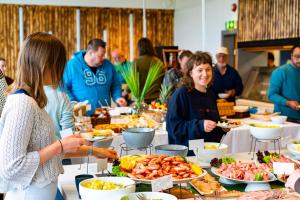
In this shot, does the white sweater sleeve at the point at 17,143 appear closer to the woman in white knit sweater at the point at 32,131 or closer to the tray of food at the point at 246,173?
the woman in white knit sweater at the point at 32,131

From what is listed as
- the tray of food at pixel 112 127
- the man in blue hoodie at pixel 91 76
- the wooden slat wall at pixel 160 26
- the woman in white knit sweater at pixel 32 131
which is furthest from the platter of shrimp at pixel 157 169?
the wooden slat wall at pixel 160 26

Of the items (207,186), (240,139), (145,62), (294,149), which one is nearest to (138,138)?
(207,186)

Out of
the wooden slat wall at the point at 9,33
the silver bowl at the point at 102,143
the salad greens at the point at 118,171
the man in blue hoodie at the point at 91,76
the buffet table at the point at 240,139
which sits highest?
the wooden slat wall at the point at 9,33

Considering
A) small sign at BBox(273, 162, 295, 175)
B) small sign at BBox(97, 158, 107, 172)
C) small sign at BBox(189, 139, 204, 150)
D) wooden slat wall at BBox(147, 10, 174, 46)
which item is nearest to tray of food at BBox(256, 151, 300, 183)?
small sign at BBox(273, 162, 295, 175)

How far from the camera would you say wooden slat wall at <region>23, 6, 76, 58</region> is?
9766mm

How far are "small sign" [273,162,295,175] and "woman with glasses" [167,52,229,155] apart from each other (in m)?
0.90

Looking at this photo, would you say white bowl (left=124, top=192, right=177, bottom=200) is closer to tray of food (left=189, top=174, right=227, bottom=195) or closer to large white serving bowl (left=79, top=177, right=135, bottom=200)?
large white serving bowl (left=79, top=177, right=135, bottom=200)

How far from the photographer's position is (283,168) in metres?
2.15

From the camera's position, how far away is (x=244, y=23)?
7.84m

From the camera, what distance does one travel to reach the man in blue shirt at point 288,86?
4949mm

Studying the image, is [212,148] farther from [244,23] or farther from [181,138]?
[244,23]

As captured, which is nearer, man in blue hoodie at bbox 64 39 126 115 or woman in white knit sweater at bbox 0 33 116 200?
woman in white knit sweater at bbox 0 33 116 200

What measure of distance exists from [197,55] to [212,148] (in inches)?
32.3

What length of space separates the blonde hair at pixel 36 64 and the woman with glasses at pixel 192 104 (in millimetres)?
1369
